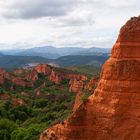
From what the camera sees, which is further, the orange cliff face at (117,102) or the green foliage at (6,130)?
the green foliage at (6,130)

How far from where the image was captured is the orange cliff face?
27078 mm

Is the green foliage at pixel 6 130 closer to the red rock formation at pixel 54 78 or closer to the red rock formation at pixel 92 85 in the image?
the red rock formation at pixel 92 85

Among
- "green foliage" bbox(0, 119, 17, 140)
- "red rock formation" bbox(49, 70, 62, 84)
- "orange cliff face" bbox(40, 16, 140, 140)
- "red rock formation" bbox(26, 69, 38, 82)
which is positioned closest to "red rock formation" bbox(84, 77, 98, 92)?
"orange cliff face" bbox(40, 16, 140, 140)

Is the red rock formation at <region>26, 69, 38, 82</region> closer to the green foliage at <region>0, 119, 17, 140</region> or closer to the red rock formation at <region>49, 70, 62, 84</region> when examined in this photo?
the red rock formation at <region>49, 70, 62, 84</region>

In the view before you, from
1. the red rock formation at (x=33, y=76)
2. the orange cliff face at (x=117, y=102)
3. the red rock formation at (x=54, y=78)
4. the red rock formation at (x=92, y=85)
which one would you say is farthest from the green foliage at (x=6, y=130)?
the red rock formation at (x=33, y=76)

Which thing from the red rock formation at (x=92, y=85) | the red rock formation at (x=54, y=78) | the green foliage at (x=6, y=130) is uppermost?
the red rock formation at (x=92, y=85)

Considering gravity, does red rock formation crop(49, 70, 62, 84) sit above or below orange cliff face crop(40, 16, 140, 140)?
below

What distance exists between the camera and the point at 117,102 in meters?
27.2

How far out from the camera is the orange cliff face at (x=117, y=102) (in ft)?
88.8

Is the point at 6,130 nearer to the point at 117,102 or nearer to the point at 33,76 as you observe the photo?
the point at 117,102

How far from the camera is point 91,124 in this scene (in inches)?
1126

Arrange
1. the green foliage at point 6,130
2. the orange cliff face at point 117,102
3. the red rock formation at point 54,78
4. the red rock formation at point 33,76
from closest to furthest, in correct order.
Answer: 1. the orange cliff face at point 117,102
2. the green foliage at point 6,130
3. the red rock formation at point 54,78
4. the red rock formation at point 33,76

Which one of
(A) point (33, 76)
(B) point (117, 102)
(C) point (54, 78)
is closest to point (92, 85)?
(B) point (117, 102)

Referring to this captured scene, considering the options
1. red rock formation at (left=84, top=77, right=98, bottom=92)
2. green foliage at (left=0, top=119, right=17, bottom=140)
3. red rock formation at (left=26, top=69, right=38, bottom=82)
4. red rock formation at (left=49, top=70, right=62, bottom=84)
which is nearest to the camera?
red rock formation at (left=84, top=77, right=98, bottom=92)
